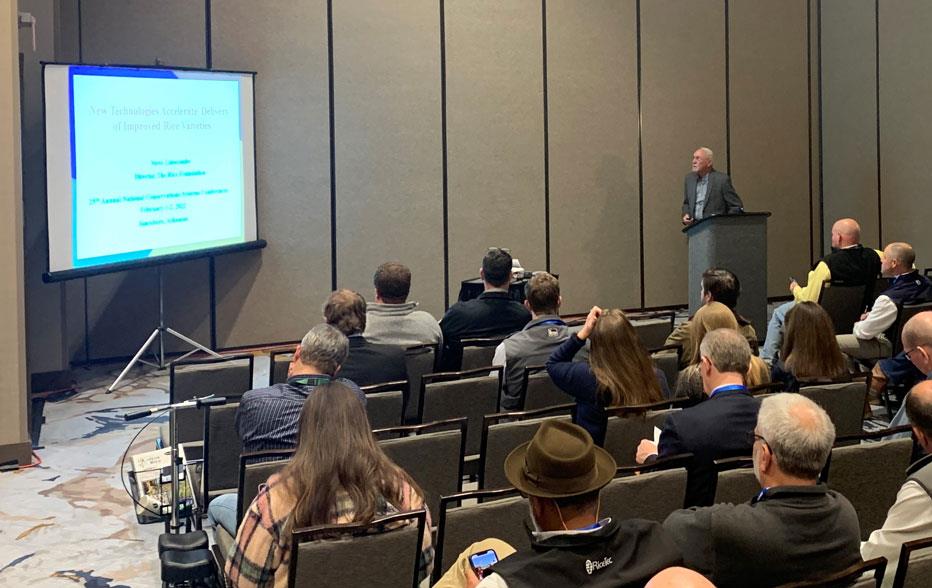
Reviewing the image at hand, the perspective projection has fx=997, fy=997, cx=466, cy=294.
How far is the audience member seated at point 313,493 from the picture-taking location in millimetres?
2674

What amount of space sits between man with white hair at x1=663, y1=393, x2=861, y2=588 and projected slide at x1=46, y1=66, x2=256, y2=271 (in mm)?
5569

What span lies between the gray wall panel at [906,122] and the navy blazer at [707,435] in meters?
7.56

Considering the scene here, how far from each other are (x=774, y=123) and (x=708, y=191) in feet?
6.84

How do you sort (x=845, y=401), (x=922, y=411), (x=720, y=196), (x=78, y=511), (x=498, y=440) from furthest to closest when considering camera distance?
(x=720, y=196) < (x=78, y=511) < (x=845, y=401) < (x=498, y=440) < (x=922, y=411)

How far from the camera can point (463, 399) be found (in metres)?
4.56

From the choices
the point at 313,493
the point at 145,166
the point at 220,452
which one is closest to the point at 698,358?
the point at 220,452

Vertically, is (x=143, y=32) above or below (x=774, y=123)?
above

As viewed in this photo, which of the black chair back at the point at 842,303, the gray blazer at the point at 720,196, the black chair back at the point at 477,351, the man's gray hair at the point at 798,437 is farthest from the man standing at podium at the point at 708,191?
the man's gray hair at the point at 798,437

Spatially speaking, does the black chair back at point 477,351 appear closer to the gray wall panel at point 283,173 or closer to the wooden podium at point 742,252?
the wooden podium at point 742,252

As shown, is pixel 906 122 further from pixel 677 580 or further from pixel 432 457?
pixel 677 580

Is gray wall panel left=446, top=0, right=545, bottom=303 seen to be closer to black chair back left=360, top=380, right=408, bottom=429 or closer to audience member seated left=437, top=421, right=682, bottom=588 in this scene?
black chair back left=360, top=380, right=408, bottom=429

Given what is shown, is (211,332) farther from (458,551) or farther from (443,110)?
(458,551)

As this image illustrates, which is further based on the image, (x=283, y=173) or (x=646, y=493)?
(x=283, y=173)

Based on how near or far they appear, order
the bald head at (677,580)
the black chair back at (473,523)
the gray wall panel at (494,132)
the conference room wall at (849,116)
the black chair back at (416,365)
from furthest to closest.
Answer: the conference room wall at (849,116) → the gray wall panel at (494,132) → the black chair back at (416,365) → the black chair back at (473,523) → the bald head at (677,580)
